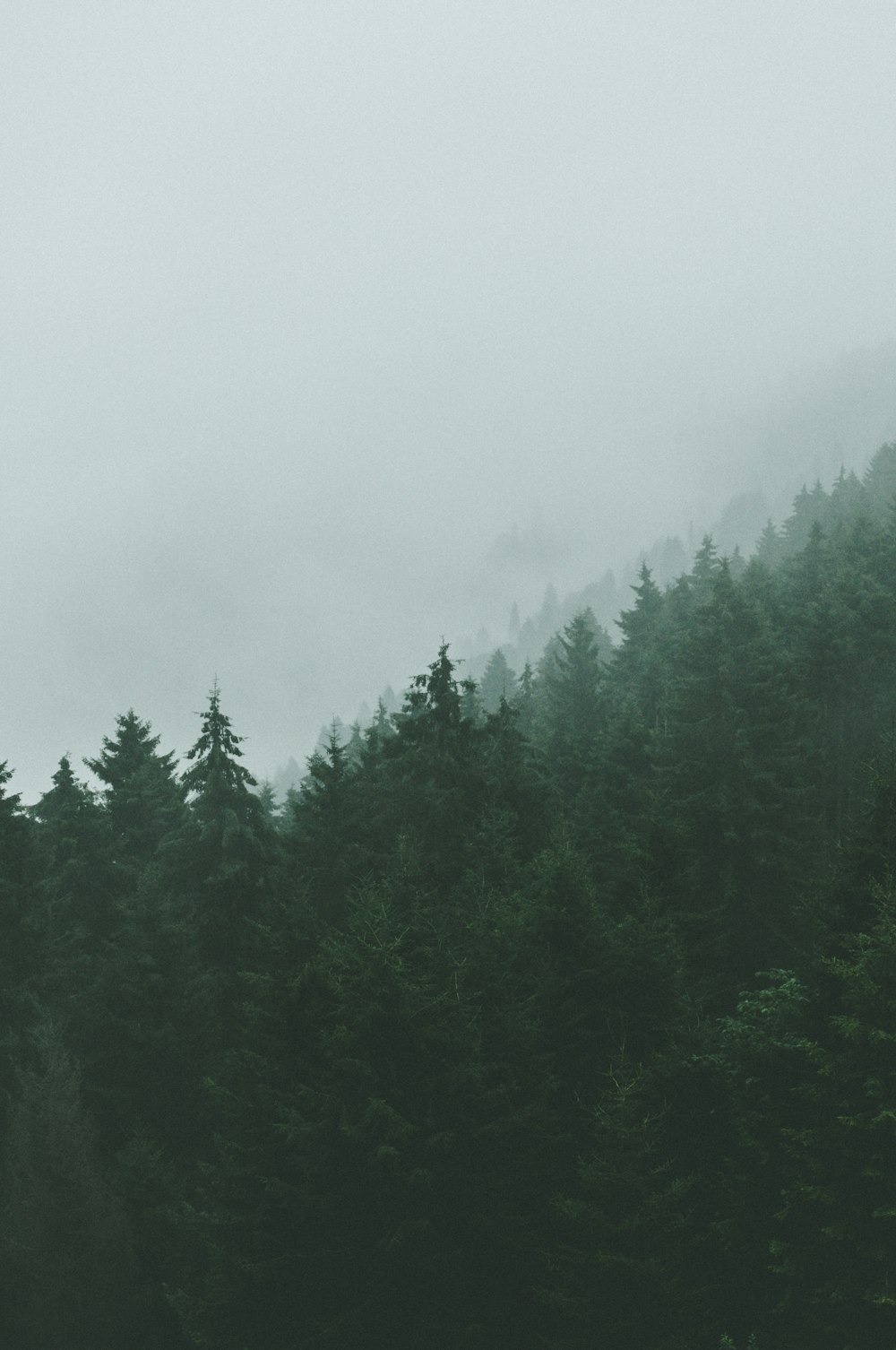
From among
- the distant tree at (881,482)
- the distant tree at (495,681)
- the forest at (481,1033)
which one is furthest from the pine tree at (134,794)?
the distant tree at (881,482)

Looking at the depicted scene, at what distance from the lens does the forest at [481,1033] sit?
14.7m

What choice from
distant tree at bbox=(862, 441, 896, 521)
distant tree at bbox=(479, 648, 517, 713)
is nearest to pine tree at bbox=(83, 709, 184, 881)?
distant tree at bbox=(479, 648, 517, 713)

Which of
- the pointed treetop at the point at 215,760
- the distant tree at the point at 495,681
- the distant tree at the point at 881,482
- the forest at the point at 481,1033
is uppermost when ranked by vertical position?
the distant tree at the point at 881,482

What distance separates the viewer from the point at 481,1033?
18.8 m

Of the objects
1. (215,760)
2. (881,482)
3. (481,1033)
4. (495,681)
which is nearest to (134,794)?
(215,760)

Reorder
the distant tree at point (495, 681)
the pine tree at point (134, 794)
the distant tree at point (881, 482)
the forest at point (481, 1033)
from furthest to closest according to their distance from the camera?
the distant tree at point (881, 482) < the distant tree at point (495, 681) < the pine tree at point (134, 794) < the forest at point (481, 1033)

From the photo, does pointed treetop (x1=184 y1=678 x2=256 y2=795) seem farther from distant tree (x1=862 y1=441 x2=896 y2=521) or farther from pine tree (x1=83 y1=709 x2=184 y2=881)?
distant tree (x1=862 y1=441 x2=896 y2=521)

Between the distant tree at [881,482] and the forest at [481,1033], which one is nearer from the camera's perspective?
the forest at [481,1033]

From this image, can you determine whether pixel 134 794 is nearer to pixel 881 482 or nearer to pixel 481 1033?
pixel 481 1033

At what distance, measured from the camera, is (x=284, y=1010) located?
1978 centimetres

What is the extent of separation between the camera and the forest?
14.7m

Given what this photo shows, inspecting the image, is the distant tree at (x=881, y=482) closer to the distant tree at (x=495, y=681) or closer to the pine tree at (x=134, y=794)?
the distant tree at (x=495, y=681)

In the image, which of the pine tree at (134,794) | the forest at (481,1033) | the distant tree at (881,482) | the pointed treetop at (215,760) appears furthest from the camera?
the distant tree at (881,482)

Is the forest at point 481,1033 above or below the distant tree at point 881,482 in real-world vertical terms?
below
